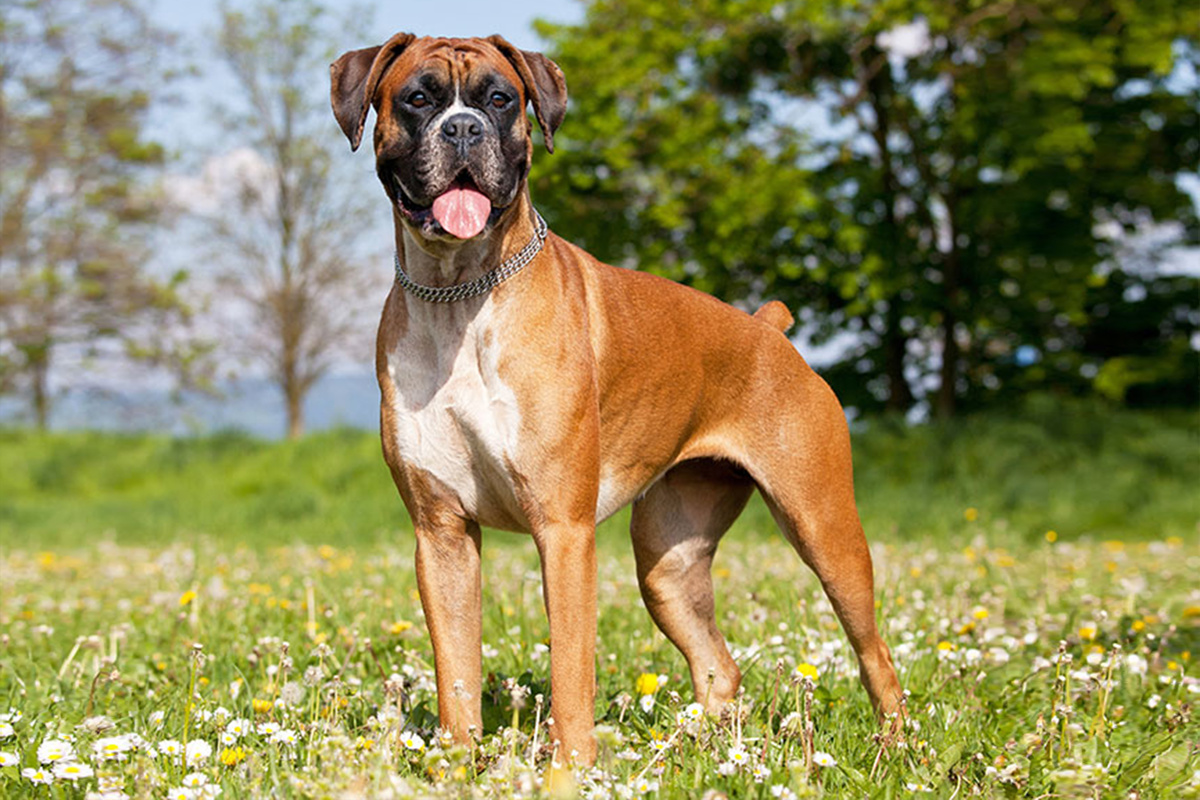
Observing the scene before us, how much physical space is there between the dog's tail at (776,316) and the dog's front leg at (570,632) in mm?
1490

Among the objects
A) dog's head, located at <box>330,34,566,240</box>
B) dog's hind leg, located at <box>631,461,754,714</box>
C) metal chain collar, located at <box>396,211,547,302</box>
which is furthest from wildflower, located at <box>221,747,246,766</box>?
dog's hind leg, located at <box>631,461,754,714</box>

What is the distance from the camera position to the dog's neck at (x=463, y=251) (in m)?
3.12

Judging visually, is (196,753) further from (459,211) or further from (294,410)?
(294,410)

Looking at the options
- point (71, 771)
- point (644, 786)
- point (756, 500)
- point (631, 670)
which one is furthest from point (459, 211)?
point (756, 500)

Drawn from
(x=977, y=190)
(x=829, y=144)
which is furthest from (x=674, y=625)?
(x=977, y=190)

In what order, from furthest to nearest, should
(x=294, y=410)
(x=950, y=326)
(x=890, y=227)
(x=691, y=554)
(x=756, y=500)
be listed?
(x=294, y=410)
(x=950, y=326)
(x=890, y=227)
(x=756, y=500)
(x=691, y=554)

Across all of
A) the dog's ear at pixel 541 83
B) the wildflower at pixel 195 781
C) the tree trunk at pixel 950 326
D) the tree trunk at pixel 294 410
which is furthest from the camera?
the tree trunk at pixel 294 410

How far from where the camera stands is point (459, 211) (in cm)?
298

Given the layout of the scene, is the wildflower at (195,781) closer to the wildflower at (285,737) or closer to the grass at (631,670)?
the grass at (631,670)

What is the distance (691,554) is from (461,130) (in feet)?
5.86

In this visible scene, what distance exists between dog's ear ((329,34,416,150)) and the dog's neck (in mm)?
288

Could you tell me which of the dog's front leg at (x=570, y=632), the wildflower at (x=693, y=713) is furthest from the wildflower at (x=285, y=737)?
the wildflower at (x=693, y=713)

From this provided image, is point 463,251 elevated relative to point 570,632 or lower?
elevated

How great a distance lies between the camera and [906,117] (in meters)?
18.0
